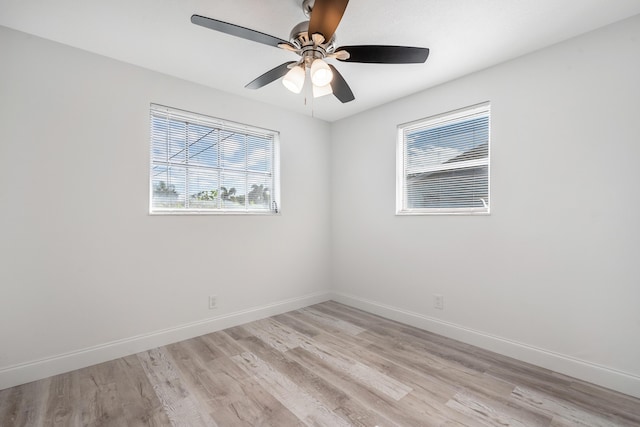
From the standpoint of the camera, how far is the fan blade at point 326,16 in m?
1.39

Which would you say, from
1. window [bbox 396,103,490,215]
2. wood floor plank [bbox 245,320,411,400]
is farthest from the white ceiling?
wood floor plank [bbox 245,320,411,400]

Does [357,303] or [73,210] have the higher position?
[73,210]

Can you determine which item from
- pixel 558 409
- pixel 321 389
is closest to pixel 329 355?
pixel 321 389

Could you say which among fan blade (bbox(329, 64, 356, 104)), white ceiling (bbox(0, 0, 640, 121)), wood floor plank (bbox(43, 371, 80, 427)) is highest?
white ceiling (bbox(0, 0, 640, 121))

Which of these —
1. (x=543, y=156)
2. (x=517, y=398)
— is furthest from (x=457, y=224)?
(x=517, y=398)

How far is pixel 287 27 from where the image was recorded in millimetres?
2061

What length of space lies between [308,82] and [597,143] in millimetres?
2345

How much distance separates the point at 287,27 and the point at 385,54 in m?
0.75

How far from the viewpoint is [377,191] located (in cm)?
358

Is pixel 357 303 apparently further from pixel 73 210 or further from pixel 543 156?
pixel 73 210

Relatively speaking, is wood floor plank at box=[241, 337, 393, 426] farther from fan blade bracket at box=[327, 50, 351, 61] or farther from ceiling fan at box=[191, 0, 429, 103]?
fan blade bracket at box=[327, 50, 351, 61]

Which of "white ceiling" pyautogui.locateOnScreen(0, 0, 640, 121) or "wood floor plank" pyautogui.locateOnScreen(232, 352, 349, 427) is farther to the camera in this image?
"white ceiling" pyautogui.locateOnScreen(0, 0, 640, 121)

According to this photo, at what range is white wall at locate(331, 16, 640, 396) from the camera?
1991 mm

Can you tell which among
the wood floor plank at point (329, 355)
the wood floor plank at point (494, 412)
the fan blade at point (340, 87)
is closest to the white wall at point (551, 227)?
the wood floor plank at point (494, 412)
